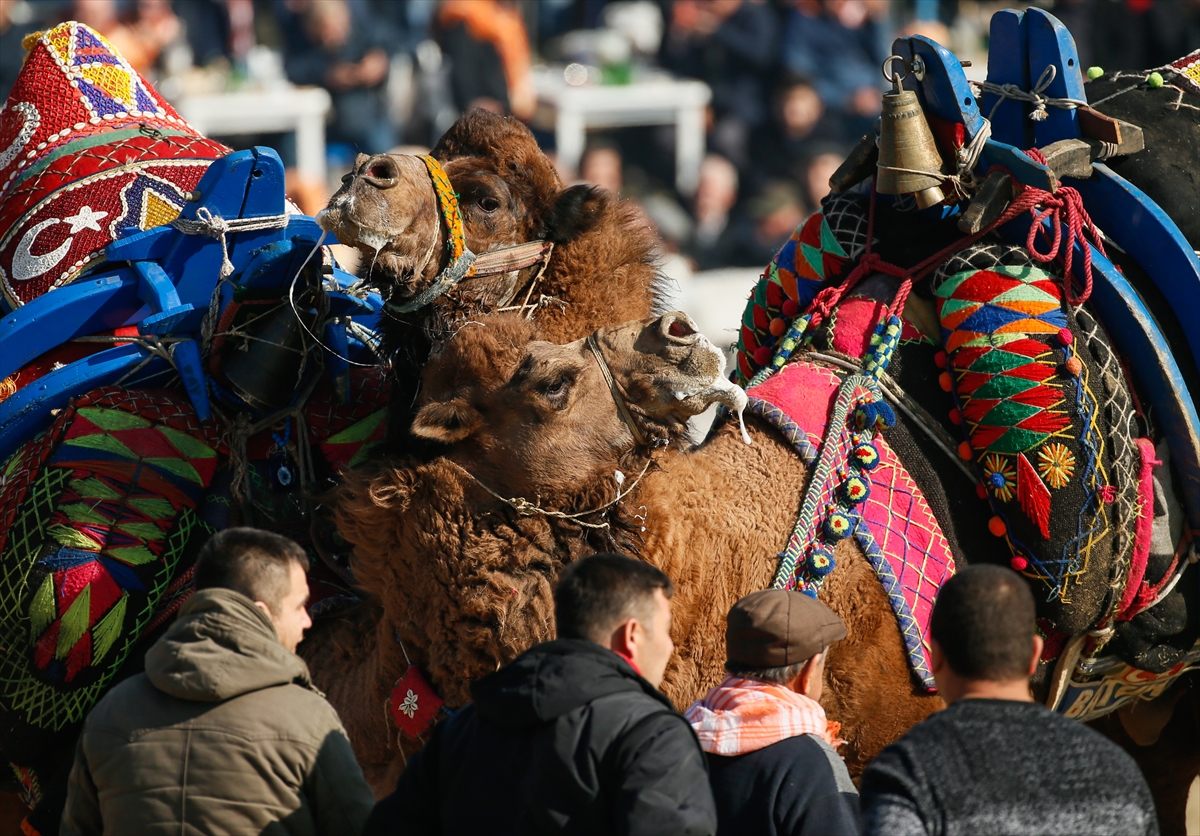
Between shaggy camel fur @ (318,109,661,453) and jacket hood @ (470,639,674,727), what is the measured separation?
123cm

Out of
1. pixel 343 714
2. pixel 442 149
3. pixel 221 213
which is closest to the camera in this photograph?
pixel 343 714

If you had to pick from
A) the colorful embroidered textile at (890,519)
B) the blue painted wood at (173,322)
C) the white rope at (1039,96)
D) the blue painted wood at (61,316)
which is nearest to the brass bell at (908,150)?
the white rope at (1039,96)

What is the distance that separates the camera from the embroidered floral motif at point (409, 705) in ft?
10.3

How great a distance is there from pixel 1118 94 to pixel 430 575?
2.51 m

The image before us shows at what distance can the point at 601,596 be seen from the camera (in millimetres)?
2355

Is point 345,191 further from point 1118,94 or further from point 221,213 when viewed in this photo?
point 1118,94

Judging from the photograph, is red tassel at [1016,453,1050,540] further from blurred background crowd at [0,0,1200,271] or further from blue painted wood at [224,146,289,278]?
blurred background crowd at [0,0,1200,271]

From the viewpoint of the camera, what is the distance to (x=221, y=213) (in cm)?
418

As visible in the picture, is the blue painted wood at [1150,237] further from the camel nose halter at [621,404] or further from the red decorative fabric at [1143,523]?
the camel nose halter at [621,404]

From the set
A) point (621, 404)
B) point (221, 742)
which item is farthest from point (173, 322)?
point (221, 742)

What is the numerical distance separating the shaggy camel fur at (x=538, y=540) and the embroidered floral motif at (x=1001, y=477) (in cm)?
42

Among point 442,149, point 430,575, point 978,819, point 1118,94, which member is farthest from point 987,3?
point 978,819

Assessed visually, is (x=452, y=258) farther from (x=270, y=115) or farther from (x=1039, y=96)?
(x=270, y=115)

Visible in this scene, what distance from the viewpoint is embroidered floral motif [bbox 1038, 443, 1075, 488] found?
343 cm
